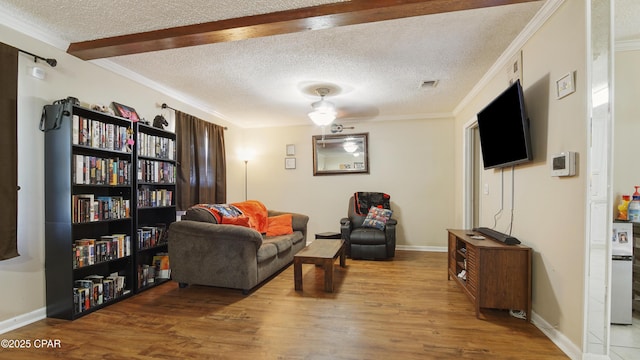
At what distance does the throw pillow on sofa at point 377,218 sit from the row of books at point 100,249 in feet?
10.5

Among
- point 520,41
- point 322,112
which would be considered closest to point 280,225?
point 322,112

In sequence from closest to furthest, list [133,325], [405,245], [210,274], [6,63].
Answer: [6,63], [133,325], [210,274], [405,245]

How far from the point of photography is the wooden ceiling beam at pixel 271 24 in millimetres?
1837

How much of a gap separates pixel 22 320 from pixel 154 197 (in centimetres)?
143

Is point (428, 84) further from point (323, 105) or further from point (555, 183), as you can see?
point (555, 183)

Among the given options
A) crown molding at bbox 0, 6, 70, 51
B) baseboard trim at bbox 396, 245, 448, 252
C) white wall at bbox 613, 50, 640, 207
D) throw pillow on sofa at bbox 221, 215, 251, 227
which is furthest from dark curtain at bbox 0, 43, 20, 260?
white wall at bbox 613, 50, 640, 207

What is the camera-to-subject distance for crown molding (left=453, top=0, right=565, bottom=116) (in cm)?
195

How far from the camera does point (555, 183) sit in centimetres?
195

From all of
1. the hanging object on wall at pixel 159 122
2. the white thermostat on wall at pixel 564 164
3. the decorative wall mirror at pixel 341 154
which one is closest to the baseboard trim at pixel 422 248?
the decorative wall mirror at pixel 341 154

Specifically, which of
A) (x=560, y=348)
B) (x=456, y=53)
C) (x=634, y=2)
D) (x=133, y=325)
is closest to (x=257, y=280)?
(x=133, y=325)

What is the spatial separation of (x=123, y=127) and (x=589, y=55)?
151 inches

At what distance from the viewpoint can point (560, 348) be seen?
1.87m

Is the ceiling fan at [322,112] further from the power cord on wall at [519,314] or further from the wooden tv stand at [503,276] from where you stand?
the power cord on wall at [519,314]

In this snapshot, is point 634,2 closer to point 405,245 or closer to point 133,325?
point 405,245
